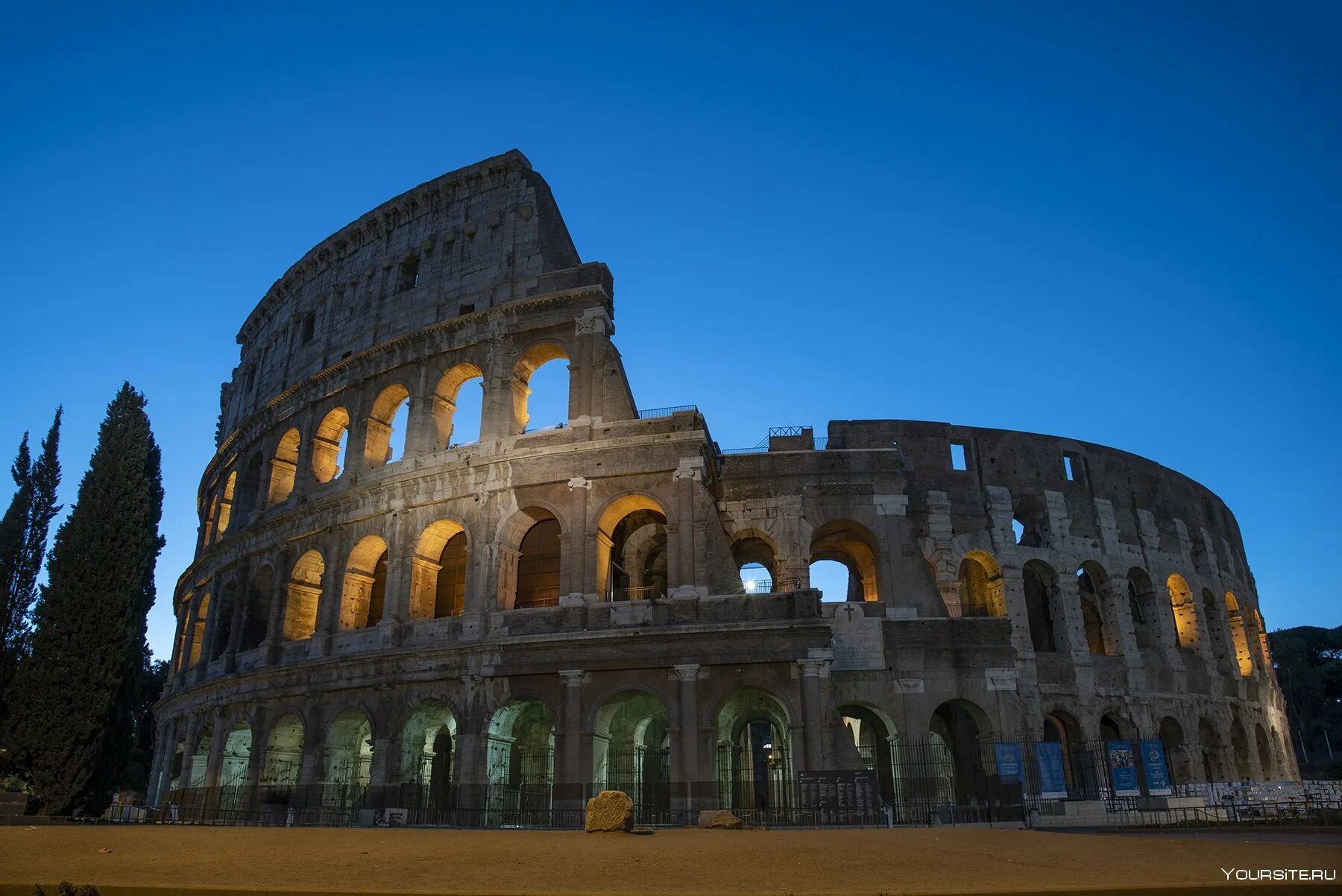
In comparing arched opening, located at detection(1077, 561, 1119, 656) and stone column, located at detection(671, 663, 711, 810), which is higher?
arched opening, located at detection(1077, 561, 1119, 656)

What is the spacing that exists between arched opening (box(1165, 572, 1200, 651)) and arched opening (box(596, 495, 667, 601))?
16389 millimetres

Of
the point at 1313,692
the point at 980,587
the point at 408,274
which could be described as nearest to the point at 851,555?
the point at 980,587

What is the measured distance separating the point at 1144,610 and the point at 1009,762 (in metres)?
11.2

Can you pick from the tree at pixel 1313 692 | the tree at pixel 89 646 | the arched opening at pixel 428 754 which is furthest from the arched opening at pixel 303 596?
the tree at pixel 1313 692

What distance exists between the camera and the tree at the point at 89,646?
20938 mm

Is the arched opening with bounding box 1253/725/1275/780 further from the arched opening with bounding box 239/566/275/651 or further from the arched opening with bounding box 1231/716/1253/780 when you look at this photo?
the arched opening with bounding box 239/566/275/651

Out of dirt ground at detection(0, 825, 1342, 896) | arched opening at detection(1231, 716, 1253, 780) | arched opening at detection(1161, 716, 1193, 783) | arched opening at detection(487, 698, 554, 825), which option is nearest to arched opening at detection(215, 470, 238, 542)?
arched opening at detection(487, 698, 554, 825)

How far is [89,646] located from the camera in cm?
2183

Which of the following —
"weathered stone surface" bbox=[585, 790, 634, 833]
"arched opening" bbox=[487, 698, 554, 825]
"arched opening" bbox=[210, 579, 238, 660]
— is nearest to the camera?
"weathered stone surface" bbox=[585, 790, 634, 833]

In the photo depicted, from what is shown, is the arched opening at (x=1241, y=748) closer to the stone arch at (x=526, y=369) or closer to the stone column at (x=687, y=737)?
the stone column at (x=687, y=737)

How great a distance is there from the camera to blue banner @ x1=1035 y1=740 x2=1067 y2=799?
56.2ft

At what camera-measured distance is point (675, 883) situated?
23.2 ft

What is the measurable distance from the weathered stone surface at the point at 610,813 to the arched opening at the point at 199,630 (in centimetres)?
1877

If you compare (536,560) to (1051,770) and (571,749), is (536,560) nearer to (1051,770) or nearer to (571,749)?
(571,749)
